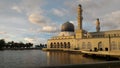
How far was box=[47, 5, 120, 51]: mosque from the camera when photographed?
267 ft

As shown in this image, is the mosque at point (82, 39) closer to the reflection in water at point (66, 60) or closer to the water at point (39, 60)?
the reflection in water at point (66, 60)

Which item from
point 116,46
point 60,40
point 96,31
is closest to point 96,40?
point 116,46

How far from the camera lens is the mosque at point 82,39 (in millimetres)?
81438

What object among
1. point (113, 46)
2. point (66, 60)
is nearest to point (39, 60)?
point (66, 60)

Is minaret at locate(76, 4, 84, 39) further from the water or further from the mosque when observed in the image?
the water

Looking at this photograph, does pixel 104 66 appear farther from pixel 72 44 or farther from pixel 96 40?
pixel 72 44

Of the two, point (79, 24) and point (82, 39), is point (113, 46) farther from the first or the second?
point (79, 24)

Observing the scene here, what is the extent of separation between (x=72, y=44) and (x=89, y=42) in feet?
52.2

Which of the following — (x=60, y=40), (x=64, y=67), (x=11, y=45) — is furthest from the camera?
(x=11, y=45)

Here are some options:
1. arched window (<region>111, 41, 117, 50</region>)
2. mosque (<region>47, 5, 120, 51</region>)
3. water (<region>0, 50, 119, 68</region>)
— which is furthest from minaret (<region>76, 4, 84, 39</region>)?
water (<region>0, 50, 119, 68</region>)

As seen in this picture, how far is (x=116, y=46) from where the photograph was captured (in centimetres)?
8006

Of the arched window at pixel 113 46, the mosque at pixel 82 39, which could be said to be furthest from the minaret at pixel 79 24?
the arched window at pixel 113 46

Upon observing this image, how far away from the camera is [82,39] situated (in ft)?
317

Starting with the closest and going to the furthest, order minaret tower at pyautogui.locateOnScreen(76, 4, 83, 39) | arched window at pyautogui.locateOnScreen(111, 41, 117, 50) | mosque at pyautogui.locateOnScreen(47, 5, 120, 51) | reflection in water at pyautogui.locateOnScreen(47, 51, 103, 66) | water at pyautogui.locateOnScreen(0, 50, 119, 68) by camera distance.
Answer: water at pyautogui.locateOnScreen(0, 50, 119, 68) < reflection in water at pyautogui.locateOnScreen(47, 51, 103, 66) < arched window at pyautogui.locateOnScreen(111, 41, 117, 50) < mosque at pyautogui.locateOnScreen(47, 5, 120, 51) < minaret tower at pyautogui.locateOnScreen(76, 4, 83, 39)
